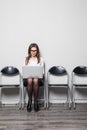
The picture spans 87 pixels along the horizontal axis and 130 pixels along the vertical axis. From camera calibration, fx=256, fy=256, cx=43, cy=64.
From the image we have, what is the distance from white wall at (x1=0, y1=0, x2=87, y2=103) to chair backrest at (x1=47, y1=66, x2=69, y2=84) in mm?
128

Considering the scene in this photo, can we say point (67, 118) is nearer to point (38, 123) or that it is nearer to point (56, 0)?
point (38, 123)

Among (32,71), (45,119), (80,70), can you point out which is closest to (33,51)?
(32,71)

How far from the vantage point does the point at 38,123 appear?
4.12 metres

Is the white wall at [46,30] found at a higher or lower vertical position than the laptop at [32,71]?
higher

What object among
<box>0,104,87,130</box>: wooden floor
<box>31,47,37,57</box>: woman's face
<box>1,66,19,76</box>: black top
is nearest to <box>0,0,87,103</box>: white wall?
<box>1,66,19,76</box>: black top

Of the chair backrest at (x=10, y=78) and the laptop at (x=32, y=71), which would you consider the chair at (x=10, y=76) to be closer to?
the chair backrest at (x=10, y=78)

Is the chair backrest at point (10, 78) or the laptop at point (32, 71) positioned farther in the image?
the chair backrest at point (10, 78)

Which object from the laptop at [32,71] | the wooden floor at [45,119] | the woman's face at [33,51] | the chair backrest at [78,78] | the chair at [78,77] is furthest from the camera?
the chair backrest at [78,78]

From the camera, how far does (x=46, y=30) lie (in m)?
5.41

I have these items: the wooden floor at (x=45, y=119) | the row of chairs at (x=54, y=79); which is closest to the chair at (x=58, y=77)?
the row of chairs at (x=54, y=79)

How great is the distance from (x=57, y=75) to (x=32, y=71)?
2.55ft

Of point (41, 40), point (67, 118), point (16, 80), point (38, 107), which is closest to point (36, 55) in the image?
point (41, 40)

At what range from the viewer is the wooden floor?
3.95 metres

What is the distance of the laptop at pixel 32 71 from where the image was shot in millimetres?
4844
